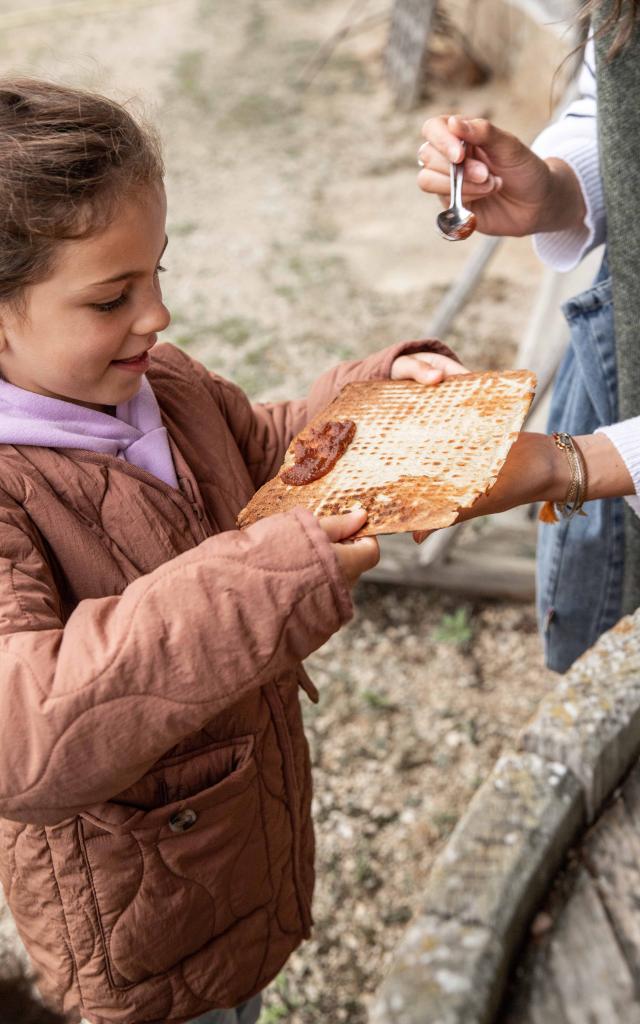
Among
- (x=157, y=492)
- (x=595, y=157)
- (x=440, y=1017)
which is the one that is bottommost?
(x=440, y=1017)

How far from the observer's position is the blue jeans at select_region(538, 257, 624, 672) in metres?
2.05

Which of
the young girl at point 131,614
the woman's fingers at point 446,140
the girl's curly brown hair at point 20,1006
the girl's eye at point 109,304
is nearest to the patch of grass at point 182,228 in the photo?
the woman's fingers at point 446,140

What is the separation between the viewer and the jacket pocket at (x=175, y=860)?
1481 millimetres

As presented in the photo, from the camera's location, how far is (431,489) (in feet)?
4.80

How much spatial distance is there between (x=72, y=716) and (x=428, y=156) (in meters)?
1.39

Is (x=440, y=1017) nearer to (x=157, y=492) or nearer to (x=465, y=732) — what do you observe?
(x=157, y=492)

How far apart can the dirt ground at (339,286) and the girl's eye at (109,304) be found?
464 millimetres

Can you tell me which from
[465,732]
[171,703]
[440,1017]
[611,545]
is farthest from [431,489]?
[465,732]

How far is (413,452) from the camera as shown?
5.19 feet

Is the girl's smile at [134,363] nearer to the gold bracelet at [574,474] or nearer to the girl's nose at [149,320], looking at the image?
the girl's nose at [149,320]

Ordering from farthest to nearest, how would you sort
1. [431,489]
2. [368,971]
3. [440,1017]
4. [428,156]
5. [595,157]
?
[368,971] < [595,157] < [428,156] < [431,489] < [440,1017]

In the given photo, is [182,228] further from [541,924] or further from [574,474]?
[541,924]


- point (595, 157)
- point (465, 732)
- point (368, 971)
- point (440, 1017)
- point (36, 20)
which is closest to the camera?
point (440, 1017)

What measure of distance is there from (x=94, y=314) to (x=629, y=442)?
987 millimetres
